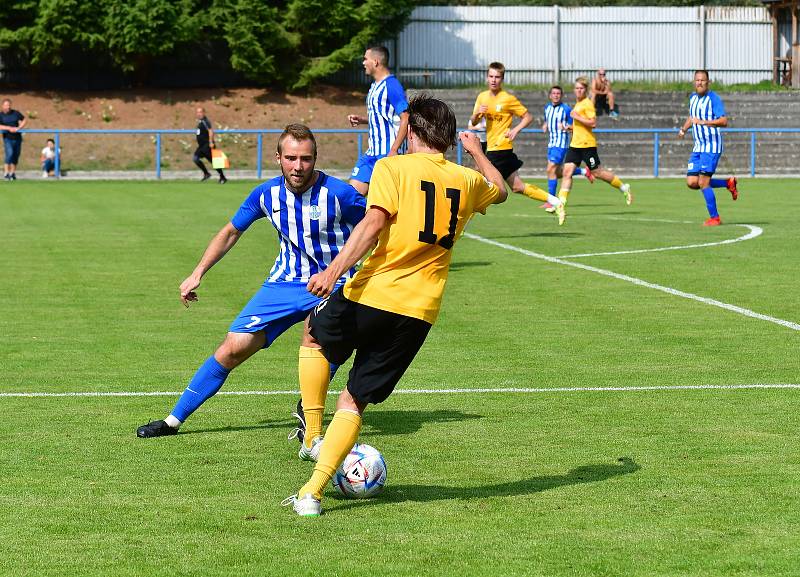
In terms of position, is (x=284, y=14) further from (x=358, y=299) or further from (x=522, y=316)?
(x=358, y=299)

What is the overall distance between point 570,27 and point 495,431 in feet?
161

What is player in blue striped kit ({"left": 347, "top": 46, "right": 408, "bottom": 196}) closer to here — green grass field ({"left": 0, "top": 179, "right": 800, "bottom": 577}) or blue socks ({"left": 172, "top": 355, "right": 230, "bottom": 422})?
green grass field ({"left": 0, "top": 179, "right": 800, "bottom": 577})

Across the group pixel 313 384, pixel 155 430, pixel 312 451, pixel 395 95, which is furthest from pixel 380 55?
pixel 312 451

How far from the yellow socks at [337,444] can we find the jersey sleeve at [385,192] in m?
0.86

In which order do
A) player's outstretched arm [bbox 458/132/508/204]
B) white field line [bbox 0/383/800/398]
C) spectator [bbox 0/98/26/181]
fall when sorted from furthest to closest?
spectator [bbox 0/98/26/181] < white field line [bbox 0/383/800/398] < player's outstretched arm [bbox 458/132/508/204]

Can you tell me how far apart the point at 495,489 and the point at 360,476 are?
60 cm

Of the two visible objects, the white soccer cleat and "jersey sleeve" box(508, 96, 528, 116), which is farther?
"jersey sleeve" box(508, 96, 528, 116)

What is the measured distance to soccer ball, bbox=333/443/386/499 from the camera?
602cm

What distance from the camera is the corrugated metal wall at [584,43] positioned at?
54.0 meters

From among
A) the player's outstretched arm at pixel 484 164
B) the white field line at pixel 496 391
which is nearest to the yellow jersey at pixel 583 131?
the white field line at pixel 496 391

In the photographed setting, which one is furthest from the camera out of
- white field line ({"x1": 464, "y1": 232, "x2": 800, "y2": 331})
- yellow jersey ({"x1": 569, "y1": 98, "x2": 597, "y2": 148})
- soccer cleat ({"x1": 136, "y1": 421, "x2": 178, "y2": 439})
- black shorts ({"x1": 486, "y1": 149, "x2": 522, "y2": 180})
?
yellow jersey ({"x1": 569, "y1": 98, "x2": 597, "y2": 148})

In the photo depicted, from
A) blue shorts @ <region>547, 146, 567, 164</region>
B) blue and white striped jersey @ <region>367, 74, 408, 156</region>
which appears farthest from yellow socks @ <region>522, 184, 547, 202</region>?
blue shorts @ <region>547, 146, 567, 164</region>

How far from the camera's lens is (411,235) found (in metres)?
5.80

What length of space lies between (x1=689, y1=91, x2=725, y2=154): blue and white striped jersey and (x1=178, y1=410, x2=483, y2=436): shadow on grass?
1310cm
